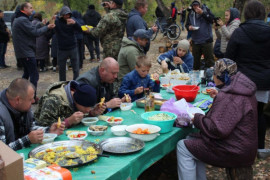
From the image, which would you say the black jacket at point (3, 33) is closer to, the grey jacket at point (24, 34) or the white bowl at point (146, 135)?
the grey jacket at point (24, 34)

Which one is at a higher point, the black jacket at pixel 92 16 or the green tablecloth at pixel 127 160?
the black jacket at pixel 92 16

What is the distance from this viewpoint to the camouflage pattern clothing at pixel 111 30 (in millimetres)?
5641

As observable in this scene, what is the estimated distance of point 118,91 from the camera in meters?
4.25

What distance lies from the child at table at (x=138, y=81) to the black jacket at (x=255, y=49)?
3.94ft

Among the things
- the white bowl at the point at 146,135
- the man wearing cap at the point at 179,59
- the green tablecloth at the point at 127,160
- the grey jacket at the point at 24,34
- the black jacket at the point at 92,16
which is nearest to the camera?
the green tablecloth at the point at 127,160

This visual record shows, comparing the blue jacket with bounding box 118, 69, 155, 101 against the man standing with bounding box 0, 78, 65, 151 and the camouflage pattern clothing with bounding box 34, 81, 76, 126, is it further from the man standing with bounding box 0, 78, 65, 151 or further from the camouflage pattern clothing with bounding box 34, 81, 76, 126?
the man standing with bounding box 0, 78, 65, 151

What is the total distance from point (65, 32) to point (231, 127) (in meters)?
5.26

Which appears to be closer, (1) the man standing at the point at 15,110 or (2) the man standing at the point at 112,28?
(1) the man standing at the point at 15,110

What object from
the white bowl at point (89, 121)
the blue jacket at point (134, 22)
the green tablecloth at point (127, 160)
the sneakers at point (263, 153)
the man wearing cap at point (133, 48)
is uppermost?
the blue jacket at point (134, 22)

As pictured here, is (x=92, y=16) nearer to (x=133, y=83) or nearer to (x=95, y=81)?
(x=133, y=83)

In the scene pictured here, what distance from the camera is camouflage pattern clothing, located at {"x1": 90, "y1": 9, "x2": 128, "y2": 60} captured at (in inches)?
222

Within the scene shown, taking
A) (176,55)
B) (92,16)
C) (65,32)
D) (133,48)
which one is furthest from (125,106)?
(92,16)

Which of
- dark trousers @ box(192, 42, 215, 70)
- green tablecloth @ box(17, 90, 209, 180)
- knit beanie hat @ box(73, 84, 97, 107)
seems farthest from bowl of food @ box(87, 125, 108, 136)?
dark trousers @ box(192, 42, 215, 70)

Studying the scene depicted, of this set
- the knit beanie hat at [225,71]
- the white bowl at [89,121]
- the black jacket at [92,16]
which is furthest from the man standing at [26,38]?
the black jacket at [92,16]
